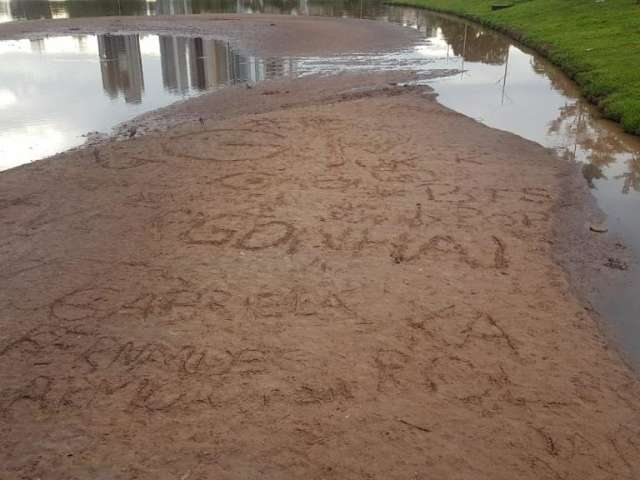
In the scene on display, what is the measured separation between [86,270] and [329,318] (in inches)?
104

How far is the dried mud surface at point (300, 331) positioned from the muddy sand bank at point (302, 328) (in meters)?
0.02

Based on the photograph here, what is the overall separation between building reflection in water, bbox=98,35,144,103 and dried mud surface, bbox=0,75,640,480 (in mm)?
7250

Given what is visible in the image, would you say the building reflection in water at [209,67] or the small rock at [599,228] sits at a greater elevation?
the building reflection in water at [209,67]

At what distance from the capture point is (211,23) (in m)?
32.2

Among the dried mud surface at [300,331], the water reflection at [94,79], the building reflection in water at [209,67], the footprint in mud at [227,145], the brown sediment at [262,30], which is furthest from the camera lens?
the brown sediment at [262,30]

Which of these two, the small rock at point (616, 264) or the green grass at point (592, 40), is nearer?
the small rock at point (616, 264)

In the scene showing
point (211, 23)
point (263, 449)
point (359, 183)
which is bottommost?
point (263, 449)

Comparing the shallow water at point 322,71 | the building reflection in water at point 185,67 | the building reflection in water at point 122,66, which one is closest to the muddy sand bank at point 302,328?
the shallow water at point 322,71

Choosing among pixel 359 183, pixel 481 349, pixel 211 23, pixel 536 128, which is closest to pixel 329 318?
pixel 481 349

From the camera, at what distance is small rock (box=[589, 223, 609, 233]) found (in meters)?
6.71

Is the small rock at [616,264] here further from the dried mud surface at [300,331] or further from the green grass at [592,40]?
the green grass at [592,40]

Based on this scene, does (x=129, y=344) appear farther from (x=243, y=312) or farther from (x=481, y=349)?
(x=481, y=349)

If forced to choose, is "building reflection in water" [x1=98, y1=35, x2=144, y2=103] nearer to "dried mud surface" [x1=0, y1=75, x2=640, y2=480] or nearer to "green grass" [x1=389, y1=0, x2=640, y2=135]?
"dried mud surface" [x1=0, y1=75, x2=640, y2=480]

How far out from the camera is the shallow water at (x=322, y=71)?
8688 millimetres
